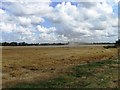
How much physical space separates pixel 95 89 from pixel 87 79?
2415 millimetres

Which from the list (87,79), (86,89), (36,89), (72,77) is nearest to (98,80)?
(87,79)

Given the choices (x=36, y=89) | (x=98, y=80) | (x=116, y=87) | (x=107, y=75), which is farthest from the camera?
(x=107, y=75)

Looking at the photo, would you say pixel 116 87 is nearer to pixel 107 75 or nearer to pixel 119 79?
pixel 119 79

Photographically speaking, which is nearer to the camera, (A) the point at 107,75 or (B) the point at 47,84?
(B) the point at 47,84

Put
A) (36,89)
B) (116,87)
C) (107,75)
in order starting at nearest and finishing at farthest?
(36,89), (116,87), (107,75)

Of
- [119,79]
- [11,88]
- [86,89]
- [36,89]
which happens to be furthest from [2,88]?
[119,79]

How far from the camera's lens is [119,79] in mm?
16234

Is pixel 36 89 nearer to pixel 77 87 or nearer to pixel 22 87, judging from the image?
pixel 22 87

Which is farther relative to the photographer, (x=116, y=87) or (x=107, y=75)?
(x=107, y=75)

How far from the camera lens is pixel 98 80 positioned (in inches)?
626

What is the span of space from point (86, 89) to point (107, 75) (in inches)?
181

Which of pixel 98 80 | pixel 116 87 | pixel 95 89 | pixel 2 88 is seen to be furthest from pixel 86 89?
pixel 2 88

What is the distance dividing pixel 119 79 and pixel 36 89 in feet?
16.1

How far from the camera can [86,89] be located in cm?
1341
